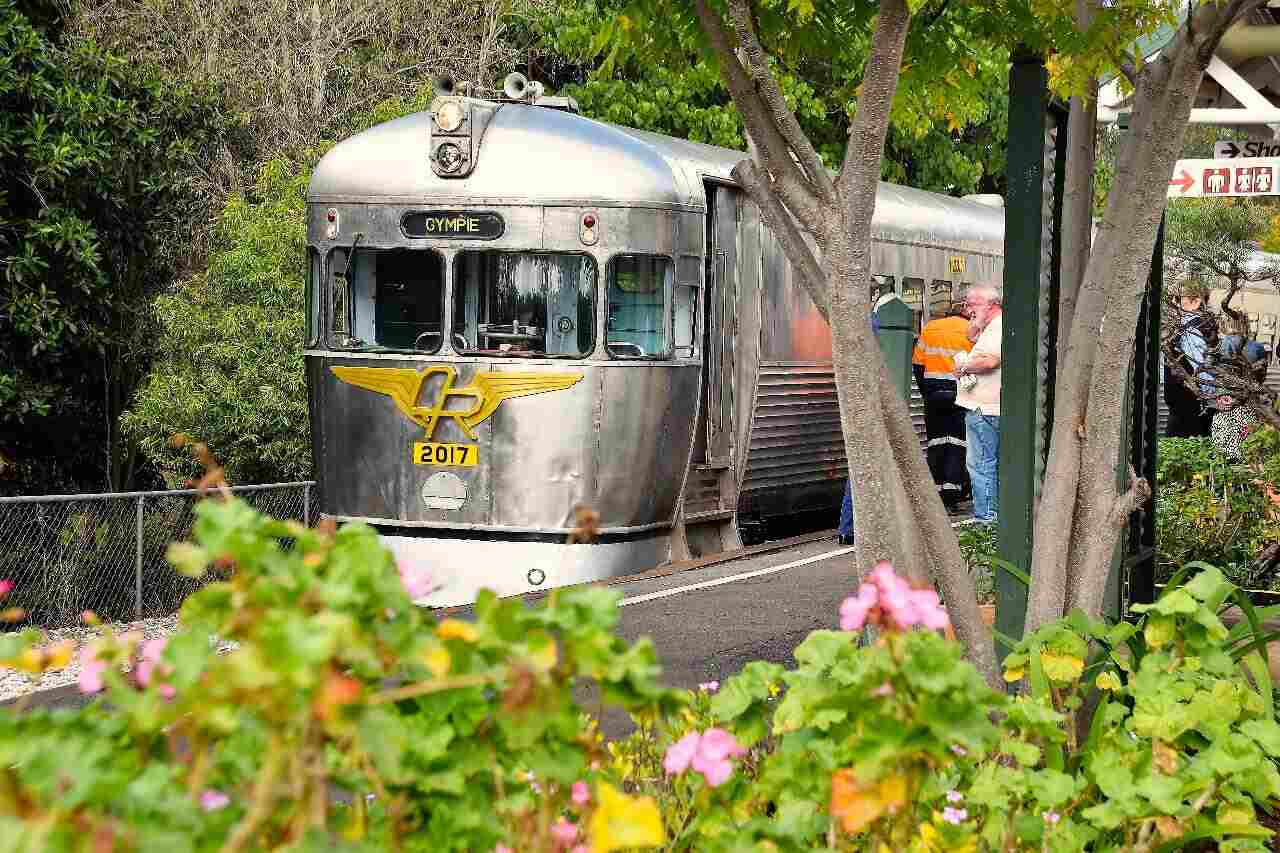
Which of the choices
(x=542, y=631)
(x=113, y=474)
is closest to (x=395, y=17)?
(x=113, y=474)

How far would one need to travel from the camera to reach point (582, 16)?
20938 mm

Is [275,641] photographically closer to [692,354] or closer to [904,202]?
[692,354]

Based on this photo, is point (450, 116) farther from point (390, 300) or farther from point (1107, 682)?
point (1107, 682)

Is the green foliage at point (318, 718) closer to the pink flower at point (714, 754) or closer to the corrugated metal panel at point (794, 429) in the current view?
the pink flower at point (714, 754)

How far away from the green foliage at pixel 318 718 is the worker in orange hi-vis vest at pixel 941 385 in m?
12.3

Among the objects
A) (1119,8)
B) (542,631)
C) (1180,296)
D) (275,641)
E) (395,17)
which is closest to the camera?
(275,641)

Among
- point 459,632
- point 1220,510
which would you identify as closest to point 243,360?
point 1220,510

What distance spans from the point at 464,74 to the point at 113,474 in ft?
19.4

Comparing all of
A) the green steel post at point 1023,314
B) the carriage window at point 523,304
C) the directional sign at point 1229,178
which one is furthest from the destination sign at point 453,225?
the green steel post at point 1023,314

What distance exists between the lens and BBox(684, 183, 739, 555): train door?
42.7ft

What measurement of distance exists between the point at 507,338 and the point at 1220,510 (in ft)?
15.2

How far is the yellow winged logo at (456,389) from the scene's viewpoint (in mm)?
12047

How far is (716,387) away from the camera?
13.2 m

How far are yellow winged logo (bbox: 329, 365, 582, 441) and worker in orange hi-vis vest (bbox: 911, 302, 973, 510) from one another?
4016 mm
